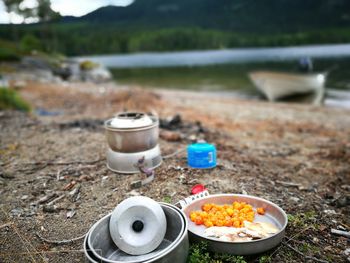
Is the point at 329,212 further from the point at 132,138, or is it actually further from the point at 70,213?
the point at 70,213

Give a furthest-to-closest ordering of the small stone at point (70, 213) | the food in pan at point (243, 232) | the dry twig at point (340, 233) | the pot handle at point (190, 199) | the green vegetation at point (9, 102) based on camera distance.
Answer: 1. the green vegetation at point (9, 102)
2. the small stone at point (70, 213)
3. the pot handle at point (190, 199)
4. the dry twig at point (340, 233)
5. the food in pan at point (243, 232)

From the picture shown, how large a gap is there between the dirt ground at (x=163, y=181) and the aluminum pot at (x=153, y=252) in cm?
43

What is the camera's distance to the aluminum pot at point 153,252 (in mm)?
3066

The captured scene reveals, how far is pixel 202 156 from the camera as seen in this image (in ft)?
19.7

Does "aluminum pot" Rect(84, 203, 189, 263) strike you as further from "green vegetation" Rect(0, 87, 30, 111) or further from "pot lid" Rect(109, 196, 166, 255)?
"green vegetation" Rect(0, 87, 30, 111)

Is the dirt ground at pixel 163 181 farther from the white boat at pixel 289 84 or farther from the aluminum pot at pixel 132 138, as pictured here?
the white boat at pixel 289 84

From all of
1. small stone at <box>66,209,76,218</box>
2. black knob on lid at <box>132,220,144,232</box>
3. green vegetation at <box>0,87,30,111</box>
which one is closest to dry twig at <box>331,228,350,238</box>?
black knob on lid at <box>132,220,144,232</box>

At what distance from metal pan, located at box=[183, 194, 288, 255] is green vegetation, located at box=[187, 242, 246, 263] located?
6 cm

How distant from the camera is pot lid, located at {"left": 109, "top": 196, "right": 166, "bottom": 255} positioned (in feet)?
11.5

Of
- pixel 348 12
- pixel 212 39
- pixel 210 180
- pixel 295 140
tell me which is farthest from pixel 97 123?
pixel 348 12

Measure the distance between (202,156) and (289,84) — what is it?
1857 centimetres

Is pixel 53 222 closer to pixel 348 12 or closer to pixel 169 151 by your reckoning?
pixel 169 151

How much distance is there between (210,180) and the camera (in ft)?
18.5

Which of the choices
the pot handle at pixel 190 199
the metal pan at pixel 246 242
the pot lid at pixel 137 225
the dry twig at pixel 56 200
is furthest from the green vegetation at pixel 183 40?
the pot lid at pixel 137 225
